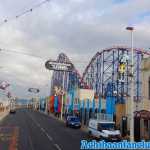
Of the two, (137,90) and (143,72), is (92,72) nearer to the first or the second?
(137,90)

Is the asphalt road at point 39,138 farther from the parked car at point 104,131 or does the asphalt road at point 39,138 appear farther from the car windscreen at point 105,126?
the car windscreen at point 105,126

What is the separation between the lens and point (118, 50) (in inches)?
3123

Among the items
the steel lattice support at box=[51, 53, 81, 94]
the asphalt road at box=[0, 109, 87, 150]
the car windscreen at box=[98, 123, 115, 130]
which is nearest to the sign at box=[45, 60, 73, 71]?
the asphalt road at box=[0, 109, 87, 150]

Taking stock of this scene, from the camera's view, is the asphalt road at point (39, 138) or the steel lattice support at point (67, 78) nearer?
the asphalt road at point (39, 138)

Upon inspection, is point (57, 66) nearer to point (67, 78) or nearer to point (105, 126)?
point (105, 126)

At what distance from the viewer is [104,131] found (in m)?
37.7

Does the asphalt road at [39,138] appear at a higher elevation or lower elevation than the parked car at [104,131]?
lower

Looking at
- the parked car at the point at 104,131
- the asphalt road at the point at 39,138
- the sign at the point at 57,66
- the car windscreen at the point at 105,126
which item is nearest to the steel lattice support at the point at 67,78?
the sign at the point at 57,66

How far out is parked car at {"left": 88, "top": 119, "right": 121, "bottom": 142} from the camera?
36.7 metres

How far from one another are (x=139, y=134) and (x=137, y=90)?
3991 centimetres

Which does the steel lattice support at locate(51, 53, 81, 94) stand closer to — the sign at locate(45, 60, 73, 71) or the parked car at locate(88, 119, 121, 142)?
the sign at locate(45, 60, 73, 71)

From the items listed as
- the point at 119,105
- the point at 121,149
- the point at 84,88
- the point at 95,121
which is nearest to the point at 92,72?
the point at 84,88

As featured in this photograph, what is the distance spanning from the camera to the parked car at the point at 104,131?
36.7 metres

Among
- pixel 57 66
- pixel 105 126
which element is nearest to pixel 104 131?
pixel 105 126
